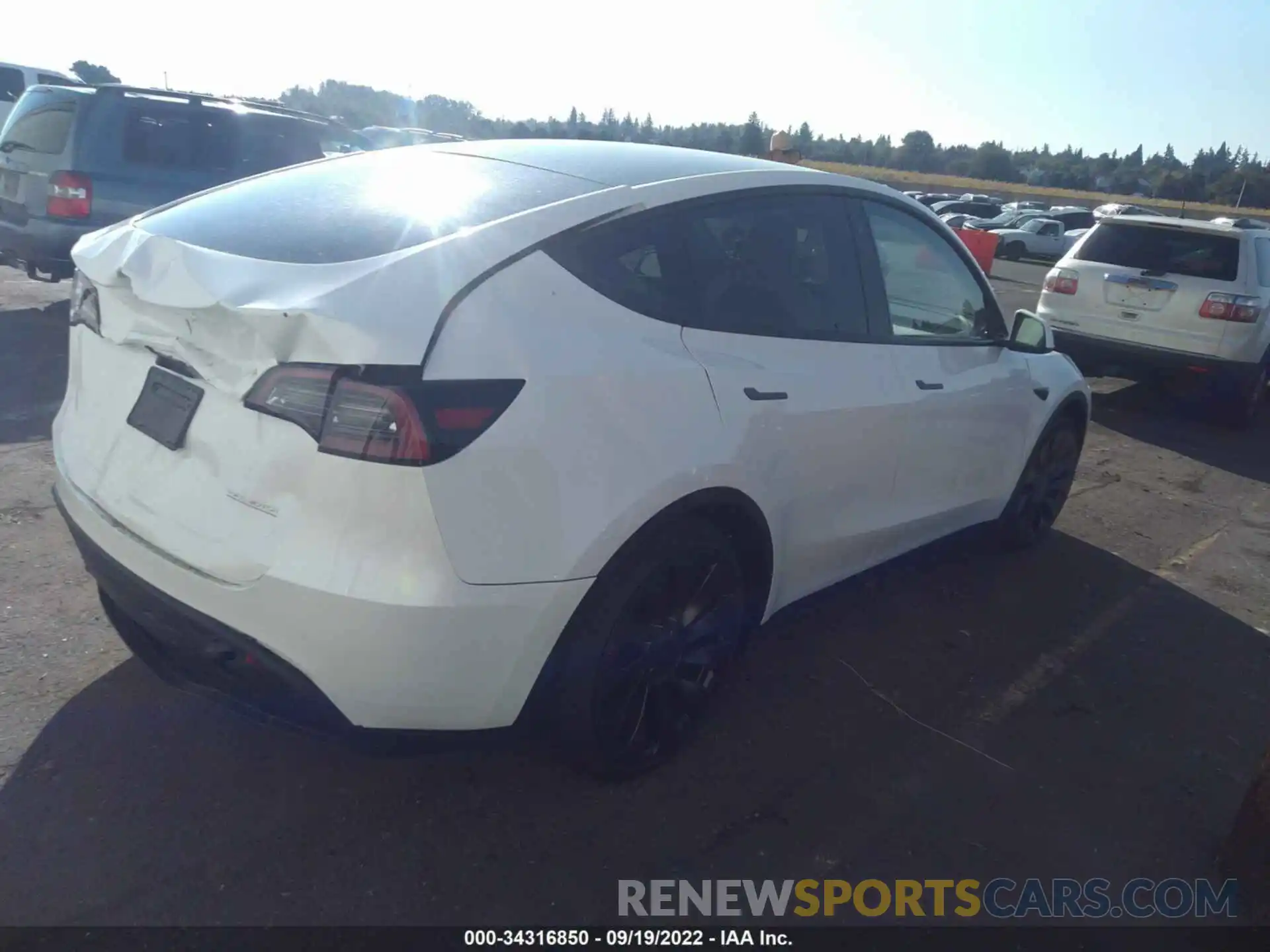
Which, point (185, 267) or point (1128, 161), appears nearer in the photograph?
point (185, 267)

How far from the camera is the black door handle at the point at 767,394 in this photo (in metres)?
3.08

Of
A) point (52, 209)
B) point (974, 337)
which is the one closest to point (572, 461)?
point (974, 337)

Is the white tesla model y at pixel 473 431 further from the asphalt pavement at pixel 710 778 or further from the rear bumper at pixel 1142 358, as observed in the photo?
the rear bumper at pixel 1142 358

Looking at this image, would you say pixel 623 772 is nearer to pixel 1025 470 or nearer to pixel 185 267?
pixel 185 267

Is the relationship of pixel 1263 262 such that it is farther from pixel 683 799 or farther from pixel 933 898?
pixel 683 799

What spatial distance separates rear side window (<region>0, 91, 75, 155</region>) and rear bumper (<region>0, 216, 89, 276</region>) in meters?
0.57

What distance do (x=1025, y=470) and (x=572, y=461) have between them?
320 cm

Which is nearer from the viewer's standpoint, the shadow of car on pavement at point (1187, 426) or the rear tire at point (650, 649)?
the rear tire at point (650, 649)

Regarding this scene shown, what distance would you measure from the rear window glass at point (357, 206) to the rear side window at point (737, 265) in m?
0.24

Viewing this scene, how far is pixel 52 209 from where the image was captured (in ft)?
26.0

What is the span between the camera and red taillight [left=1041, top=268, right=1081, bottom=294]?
372 inches

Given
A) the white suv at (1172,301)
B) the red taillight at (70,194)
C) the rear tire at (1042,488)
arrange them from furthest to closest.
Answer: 1. the white suv at (1172,301)
2. the red taillight at (70,194)
3. the rear tire at (1042,488)

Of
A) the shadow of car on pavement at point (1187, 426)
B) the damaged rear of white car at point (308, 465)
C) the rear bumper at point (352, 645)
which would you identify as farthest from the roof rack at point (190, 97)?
the shadow of car on pavement at point (1187, 426)

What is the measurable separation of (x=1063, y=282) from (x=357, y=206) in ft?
26.8
